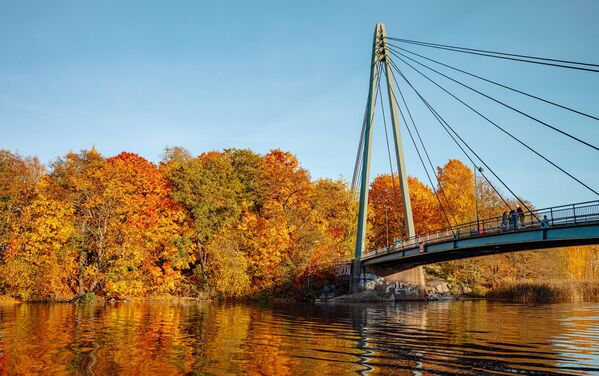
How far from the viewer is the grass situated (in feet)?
135

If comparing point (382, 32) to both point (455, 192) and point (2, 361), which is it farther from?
point (2, 361)

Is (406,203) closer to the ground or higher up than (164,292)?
higher up

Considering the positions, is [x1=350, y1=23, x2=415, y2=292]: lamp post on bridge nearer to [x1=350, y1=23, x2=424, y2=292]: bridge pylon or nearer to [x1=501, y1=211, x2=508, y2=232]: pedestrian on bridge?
[x1=350, y1=23, x2=424, y2=292]: bridge pylon

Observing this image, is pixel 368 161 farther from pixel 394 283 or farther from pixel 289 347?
pixel 289 347

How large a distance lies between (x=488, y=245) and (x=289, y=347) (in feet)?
75.5

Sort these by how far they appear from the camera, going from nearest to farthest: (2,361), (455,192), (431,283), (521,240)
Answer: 1. (2,361)
2. (521,240)
3. (431,283)
4. (455,192)

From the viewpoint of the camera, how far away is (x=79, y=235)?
3941cm

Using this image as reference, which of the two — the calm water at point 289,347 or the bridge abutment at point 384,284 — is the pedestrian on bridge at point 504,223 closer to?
the calm water at point 289,347

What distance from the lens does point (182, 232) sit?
45.1 metres

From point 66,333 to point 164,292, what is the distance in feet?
84.2

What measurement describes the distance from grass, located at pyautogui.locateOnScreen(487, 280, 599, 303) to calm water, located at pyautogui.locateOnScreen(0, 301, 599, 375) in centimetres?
2030

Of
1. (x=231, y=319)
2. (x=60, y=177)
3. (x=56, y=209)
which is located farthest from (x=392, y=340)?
(x=60, y=177)

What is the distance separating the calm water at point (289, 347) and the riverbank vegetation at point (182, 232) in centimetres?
1613

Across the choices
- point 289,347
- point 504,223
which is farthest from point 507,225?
point 289,347
